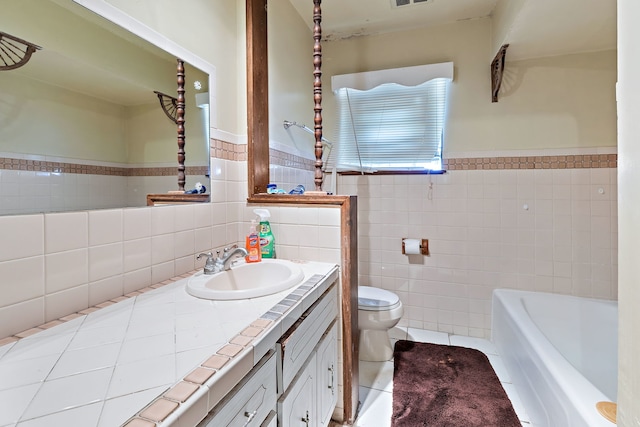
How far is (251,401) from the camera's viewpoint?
71cm

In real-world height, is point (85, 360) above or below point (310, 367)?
above

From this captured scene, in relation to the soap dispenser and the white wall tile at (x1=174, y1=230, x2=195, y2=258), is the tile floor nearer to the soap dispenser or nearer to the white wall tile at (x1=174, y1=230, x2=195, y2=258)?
the soap dispenser

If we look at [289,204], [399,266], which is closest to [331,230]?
[289,204]

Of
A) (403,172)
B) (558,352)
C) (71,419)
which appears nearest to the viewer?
(71,419)

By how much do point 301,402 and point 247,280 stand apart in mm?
536

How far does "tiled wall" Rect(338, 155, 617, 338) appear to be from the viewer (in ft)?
6.88

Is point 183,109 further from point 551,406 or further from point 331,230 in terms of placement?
point 551,406

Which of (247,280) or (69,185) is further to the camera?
(247,280)

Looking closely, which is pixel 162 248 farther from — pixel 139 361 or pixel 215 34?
pixel 215 34

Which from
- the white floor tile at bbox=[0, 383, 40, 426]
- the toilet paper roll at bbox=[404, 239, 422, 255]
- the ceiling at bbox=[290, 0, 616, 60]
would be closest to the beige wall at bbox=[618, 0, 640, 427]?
the white floor tile at bbox=[0, 383, 40, 426]

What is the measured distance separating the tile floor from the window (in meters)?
1.30

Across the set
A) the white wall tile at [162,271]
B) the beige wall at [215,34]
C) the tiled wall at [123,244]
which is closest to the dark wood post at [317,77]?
the tiled wall at [123,244]

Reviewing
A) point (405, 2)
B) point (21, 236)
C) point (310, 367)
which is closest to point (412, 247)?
point (310, 367)

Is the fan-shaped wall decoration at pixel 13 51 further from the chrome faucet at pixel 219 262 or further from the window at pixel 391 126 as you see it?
the window at pixel 391 126
